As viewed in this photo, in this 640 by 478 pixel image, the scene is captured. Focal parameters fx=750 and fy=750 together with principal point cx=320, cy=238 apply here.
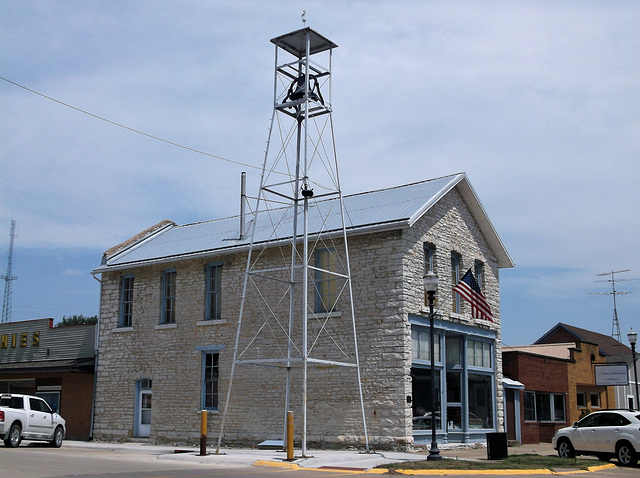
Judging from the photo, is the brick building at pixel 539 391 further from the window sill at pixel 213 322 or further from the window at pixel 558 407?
the window sill at pixel 213 322

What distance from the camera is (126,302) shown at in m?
29.8

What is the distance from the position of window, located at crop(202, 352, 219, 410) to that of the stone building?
5 cm

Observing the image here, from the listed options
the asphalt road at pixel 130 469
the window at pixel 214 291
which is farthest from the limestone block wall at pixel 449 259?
the window at pixel 214 291

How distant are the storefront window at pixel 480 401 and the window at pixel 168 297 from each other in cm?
1112

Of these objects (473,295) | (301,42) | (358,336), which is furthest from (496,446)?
(301,42)

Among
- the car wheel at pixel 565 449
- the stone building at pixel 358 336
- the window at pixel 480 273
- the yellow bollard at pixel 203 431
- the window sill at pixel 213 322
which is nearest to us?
the yellow bollard at pixel 203 431

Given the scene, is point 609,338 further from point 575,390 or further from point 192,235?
point 192,235

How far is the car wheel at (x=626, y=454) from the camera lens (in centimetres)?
1938

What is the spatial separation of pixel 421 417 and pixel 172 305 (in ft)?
34.5

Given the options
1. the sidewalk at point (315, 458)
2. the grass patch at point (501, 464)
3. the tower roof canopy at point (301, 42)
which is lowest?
the sidewalk at point (315, 458)

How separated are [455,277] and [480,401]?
450 centimetres

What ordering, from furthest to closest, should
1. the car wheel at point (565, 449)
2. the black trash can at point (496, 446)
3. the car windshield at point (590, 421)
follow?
the car wheel at point (565, 449) < the car windshield at point (590, 421) < the black trash can at point (496, 446)

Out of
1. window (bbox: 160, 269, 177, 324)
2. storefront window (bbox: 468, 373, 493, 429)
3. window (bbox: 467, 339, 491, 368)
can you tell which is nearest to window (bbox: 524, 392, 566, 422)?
storefront window (bbox: 468, 373, 493, 429)

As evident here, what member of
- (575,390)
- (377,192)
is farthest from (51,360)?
(575,390)
